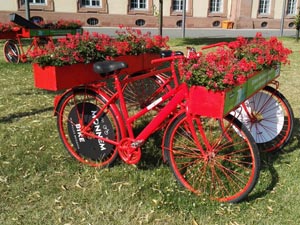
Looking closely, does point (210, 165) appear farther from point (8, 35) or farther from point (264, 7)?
point (264, 7)

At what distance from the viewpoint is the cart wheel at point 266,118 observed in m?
4.07

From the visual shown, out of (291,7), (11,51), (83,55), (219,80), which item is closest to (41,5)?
(11,51)

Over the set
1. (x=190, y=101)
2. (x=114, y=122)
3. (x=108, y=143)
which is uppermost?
(x=190, y=101)

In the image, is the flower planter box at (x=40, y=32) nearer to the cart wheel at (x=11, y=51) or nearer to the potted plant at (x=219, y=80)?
the cart wheel at (x=11, y=51)

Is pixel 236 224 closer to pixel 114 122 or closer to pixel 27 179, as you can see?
pixel 114 122

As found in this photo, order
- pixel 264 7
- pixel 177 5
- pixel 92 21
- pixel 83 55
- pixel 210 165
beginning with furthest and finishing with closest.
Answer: pixel 264 7
pixel 177 5
pixel 92 21
pixel 83 55
pixel 210 165

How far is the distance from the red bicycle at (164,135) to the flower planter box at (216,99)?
7 cm

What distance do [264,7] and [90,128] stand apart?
3048cm

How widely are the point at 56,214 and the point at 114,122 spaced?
965 millimetres

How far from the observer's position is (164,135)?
10.4 ft

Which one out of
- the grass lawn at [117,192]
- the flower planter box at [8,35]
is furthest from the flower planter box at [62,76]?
the flower planter box at [8,35]

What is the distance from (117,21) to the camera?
87.2 feet

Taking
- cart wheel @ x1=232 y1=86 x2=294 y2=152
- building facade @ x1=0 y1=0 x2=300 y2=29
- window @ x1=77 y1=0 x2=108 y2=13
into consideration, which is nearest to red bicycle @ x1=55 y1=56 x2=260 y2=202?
cart wheel @ x1=232 y1=86 x2=294 y2=152

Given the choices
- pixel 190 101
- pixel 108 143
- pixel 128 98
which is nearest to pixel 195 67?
pixel 190 101
